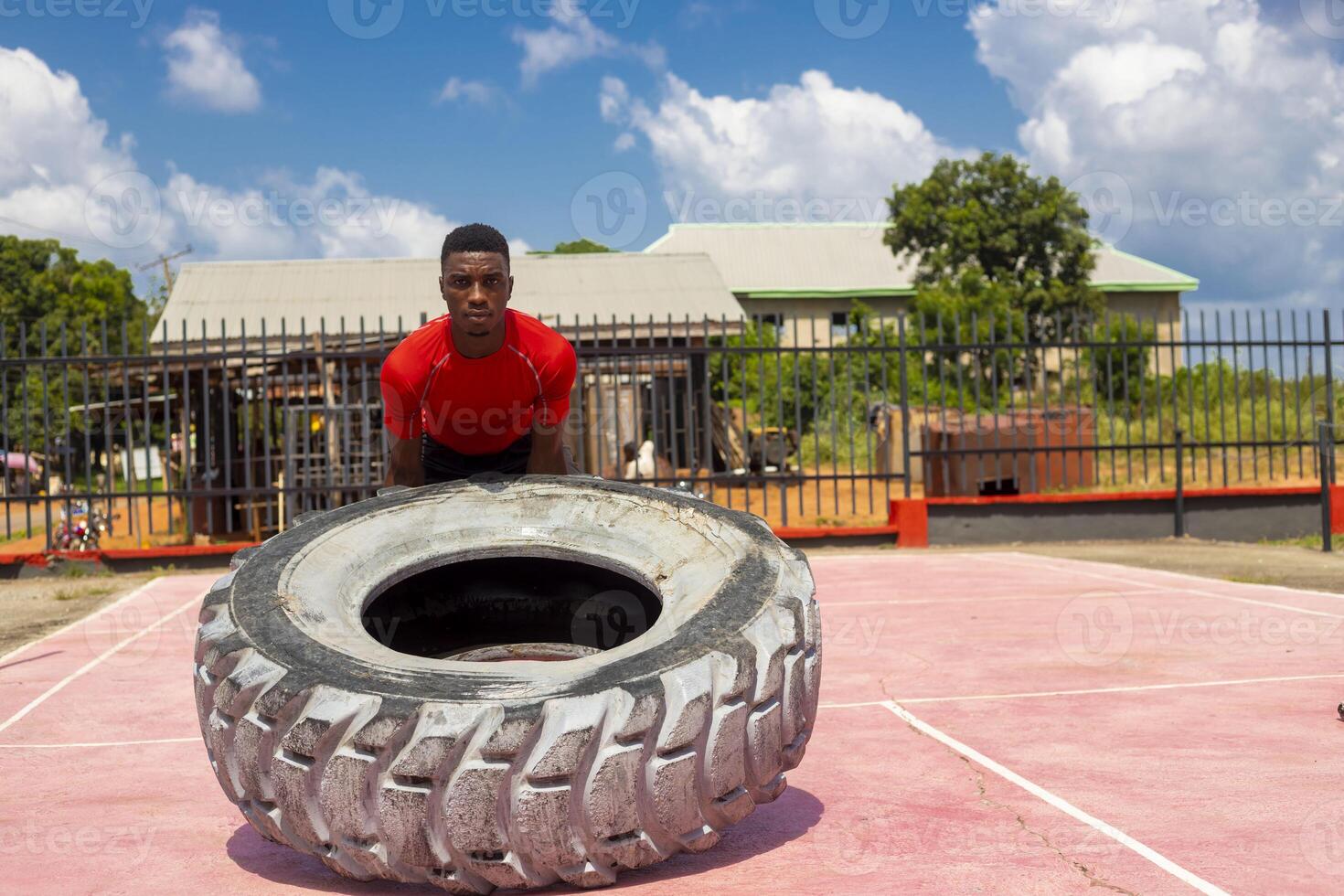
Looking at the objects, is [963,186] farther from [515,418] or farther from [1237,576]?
[515,418]

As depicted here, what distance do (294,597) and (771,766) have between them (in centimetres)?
143

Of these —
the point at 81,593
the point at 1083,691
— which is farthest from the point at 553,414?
the point at 81,593

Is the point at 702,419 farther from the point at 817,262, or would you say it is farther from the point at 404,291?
the point at 817,262

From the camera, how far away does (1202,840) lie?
321 centimetres

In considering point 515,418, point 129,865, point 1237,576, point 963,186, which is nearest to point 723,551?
point 515,418

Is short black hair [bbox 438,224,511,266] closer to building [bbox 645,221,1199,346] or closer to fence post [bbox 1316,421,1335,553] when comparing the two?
fence post [bbox 1316,421,1335,553]

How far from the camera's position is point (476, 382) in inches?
167

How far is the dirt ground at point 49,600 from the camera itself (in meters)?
8.67

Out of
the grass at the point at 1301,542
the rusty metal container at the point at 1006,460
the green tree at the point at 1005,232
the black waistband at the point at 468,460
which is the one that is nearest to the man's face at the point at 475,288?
the black waistband at the point at 468,460

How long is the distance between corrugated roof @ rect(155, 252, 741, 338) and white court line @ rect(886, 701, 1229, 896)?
1788cm

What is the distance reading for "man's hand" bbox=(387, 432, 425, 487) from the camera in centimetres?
455

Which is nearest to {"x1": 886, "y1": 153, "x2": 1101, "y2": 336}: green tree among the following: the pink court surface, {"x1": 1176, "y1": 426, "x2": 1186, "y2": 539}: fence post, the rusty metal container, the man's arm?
the rusty metal container

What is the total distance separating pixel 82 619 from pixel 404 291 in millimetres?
16412

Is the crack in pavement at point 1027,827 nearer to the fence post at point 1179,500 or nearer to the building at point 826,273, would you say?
the fence post at point 1179,500
